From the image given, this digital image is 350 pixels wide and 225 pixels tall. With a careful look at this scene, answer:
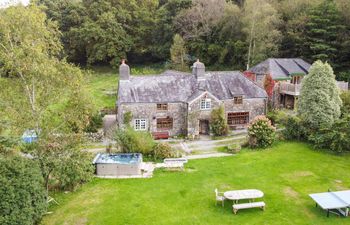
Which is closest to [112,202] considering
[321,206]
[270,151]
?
[321,206]

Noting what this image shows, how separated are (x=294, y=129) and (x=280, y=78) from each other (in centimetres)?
1206

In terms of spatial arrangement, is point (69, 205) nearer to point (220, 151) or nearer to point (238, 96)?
point (220, 151)

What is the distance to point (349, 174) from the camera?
23.9 meters

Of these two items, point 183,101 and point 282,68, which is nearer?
point 183,101

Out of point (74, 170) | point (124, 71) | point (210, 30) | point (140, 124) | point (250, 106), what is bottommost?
point (74, 170)

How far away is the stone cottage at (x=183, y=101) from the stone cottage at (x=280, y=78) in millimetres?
5316

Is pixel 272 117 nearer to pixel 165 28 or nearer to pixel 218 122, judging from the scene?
pixel 218 122

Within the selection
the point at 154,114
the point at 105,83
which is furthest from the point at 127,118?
the point at 105,83

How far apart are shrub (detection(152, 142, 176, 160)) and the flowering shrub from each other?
6986mm

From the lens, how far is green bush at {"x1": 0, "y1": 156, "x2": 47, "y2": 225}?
52.3 feet

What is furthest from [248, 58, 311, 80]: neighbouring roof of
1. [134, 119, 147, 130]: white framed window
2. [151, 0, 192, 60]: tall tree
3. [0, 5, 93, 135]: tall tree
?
[151, 0, 192, 60]: tall tree

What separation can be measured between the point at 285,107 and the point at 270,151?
1470 centimetres

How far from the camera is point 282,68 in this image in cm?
4234

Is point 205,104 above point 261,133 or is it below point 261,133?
above
